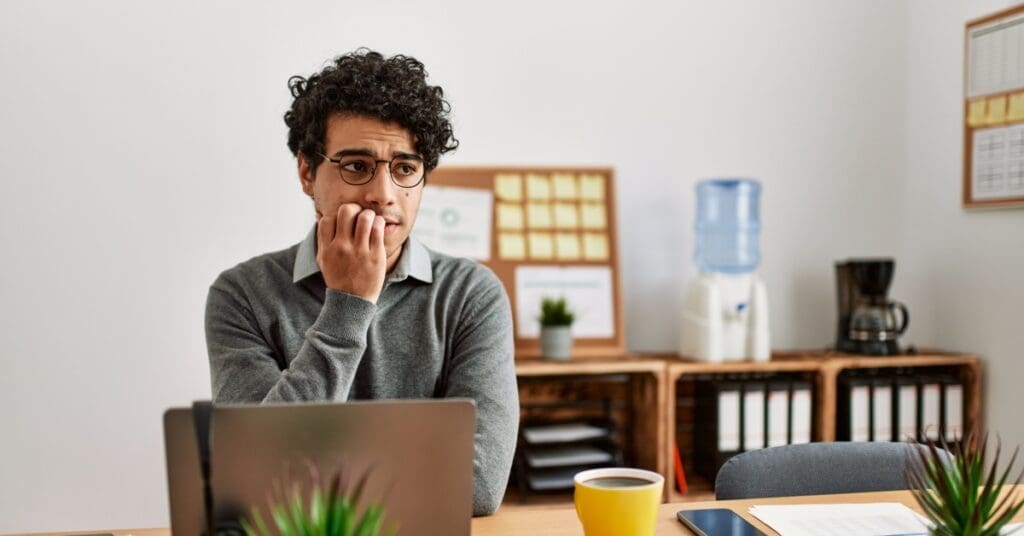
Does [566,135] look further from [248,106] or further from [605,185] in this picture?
[248,106]

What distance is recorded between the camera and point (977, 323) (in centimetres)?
279

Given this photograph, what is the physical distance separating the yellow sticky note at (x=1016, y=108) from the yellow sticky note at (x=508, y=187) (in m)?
1.42

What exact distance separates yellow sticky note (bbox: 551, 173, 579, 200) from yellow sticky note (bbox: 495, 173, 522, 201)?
0.11 meters

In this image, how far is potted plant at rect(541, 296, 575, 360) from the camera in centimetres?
260

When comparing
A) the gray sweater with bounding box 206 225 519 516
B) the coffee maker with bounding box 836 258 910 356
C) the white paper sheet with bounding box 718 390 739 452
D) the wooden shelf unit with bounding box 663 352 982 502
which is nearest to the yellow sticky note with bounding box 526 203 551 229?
the wooden shelf unit with bounding box 663 352 982 502

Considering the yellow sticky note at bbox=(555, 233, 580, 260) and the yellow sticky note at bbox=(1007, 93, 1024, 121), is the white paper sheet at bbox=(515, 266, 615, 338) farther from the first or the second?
the yellow sticky note at bbox=(1007, 93, 1024, 121)

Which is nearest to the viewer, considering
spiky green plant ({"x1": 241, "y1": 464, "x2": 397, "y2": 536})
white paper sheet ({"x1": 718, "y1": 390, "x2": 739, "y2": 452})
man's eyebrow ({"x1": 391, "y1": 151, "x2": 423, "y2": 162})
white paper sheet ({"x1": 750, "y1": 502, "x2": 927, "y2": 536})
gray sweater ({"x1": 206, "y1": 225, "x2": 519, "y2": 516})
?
spiky green plant ({"x1": 241, "y1": 464, "x2": 397, "y2": 536})

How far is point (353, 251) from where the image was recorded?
1.43 m

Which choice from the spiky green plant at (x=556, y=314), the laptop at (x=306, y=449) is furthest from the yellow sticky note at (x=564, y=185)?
the laptop at (x=306, y=449)

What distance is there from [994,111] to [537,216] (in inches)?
54.1

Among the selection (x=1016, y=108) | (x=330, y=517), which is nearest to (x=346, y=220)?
(x=330, y=517)

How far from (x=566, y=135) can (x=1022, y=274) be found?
1377 mm

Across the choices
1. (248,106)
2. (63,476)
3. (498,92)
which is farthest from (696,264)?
(63,476)

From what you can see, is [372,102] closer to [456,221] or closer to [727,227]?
[456,221]
